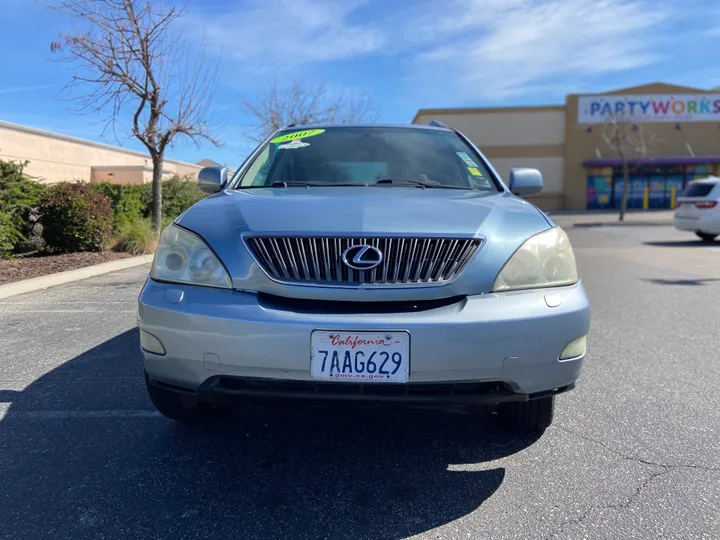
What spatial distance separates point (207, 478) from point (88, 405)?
4.06 ft

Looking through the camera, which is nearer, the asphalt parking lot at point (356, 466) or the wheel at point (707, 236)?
the asphalt parking lot at point (356, 466)

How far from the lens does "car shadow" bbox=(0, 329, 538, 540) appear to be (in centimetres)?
208

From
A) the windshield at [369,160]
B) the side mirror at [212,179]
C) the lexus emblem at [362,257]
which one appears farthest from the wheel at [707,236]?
the lexus emblem at [362,257]

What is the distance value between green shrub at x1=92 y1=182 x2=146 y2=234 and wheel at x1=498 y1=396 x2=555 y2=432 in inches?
435

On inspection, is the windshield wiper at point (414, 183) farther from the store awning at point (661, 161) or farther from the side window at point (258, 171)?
the store awning at point (661, 161)

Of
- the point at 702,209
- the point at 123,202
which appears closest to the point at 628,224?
the point at 702,209

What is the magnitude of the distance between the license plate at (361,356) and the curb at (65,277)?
6.14m

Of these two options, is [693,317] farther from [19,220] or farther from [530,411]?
[19,220]

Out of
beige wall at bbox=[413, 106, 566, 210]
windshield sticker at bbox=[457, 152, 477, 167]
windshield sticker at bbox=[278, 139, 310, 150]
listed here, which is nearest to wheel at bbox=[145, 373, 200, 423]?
windshield sticker at bbox=[278, 139, 310, 150]

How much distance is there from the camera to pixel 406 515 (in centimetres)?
213

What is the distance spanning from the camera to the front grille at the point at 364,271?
2162mm

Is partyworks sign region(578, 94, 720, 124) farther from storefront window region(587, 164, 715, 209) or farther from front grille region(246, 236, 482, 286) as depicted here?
front grille region(246, 236, 482, 286)

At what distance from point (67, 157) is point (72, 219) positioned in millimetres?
27399

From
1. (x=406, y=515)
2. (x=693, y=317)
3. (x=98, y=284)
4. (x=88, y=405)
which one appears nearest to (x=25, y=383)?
(x=88, y=405)
